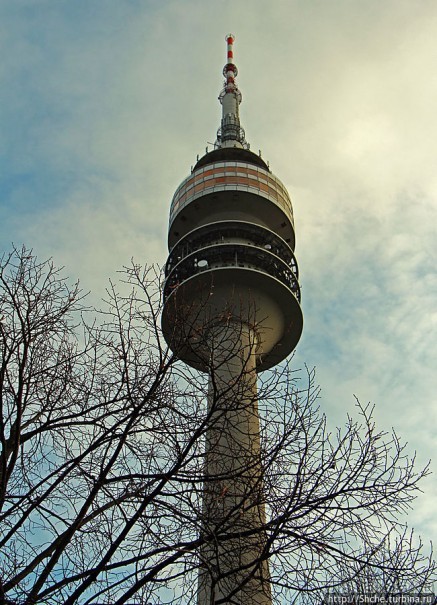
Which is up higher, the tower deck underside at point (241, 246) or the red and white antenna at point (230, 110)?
the red and white antenna at point (230, 110)

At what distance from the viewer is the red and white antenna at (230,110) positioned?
34.1 meters

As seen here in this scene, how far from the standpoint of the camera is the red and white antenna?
34.1 m

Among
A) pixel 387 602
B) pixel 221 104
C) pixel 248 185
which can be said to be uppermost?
pixel 221 104

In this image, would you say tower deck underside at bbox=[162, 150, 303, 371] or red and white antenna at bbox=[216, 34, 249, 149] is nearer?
tower deck underside at bbox=[162, 150, 303, 371]

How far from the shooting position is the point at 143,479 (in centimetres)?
616

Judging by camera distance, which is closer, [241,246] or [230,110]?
[241,246]

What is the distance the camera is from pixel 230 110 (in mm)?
37000

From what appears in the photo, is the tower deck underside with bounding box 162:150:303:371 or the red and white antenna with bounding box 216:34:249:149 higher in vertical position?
the red and white antenna with bounding box 216:34:249:149

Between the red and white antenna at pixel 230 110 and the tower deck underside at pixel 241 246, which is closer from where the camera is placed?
the tower deck underside at pixel 241 246

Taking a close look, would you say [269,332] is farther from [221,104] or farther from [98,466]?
[221,104]

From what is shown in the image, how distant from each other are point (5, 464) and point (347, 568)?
11.5ft

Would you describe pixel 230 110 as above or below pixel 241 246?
above

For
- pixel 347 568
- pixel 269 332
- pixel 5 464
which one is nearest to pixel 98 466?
pixel 5 464

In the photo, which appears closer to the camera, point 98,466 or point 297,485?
point 297,485
